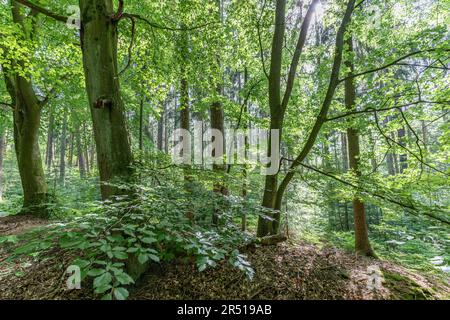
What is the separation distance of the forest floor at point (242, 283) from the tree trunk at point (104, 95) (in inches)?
39.7

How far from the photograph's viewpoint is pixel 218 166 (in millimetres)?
5527

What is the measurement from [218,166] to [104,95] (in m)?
3.30

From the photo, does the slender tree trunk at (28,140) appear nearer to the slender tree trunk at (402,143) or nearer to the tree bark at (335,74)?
the tree bark at (335,74)

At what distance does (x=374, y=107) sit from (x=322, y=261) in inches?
104

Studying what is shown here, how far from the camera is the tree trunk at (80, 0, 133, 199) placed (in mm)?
2580

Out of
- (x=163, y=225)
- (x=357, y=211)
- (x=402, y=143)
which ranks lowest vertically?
(x=357, y=211)

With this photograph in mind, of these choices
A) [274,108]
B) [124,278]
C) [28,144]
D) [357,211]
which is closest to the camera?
[124,278]

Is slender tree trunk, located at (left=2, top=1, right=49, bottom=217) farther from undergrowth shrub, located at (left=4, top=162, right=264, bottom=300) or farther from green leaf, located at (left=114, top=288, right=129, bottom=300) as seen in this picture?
green leaf, located at (left=114, top=288, right=129, bottom=300)

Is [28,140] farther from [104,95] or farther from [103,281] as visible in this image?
[103,281]

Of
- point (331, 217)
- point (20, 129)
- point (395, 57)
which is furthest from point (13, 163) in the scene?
point (395, 57)

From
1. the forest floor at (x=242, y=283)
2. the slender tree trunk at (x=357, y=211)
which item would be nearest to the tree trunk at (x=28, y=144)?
the forest floor at (x=242, y=283)

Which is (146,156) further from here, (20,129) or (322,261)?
(20,129)

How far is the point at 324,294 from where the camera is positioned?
2600 millimetres

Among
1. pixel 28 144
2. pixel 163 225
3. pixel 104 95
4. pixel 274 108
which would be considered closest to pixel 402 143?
pixel 274 108
